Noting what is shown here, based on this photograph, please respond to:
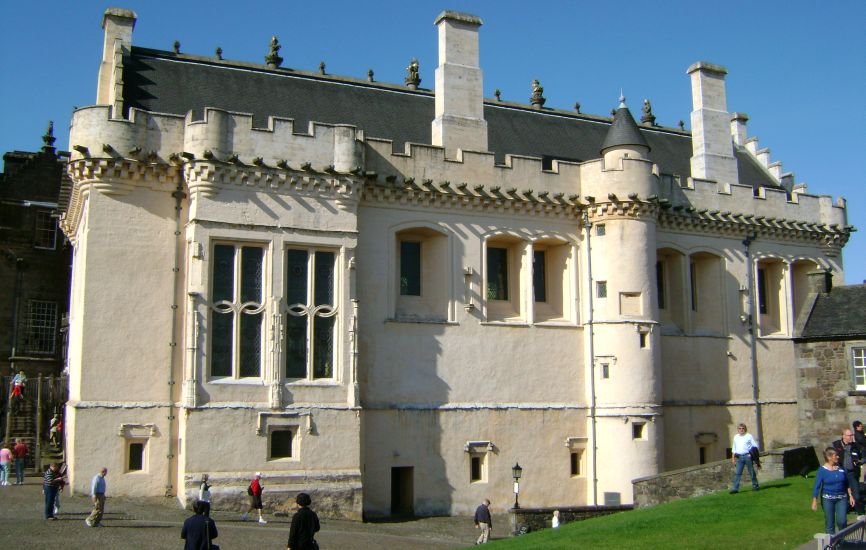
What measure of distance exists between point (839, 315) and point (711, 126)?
855 cm

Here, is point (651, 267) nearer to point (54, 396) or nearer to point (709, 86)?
point (709, 86)

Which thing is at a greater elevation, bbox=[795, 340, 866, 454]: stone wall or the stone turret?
the stone turret

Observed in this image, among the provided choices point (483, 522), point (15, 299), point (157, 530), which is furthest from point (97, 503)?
point (15, 299)

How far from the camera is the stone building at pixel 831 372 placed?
28.7 metres

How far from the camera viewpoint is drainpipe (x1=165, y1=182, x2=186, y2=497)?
23828 millimetres

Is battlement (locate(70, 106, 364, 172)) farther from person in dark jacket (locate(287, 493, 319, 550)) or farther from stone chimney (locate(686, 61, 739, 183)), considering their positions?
stone chimney (locate(686, 61, 739, 183))

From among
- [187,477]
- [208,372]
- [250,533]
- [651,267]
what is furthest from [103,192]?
[651,267]

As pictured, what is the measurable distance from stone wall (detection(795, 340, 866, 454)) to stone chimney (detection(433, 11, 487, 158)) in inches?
492

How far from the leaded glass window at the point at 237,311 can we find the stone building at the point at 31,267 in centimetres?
1557

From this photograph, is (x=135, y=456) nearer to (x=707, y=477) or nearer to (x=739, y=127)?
(x=707, y=477)

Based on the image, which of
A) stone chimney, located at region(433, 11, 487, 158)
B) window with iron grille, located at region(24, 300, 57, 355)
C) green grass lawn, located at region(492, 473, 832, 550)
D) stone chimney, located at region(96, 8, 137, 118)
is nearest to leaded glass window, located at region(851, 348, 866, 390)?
green grass lawn, located at region(492, 473, 832, 550)

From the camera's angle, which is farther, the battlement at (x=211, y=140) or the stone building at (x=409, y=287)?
the battlement at (x=211, y=140)

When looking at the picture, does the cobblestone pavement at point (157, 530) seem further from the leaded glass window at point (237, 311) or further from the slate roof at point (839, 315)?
the slate roof at point (839, 315)

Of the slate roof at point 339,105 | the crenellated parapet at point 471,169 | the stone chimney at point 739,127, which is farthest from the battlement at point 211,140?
the stone chimney at point 739,127
